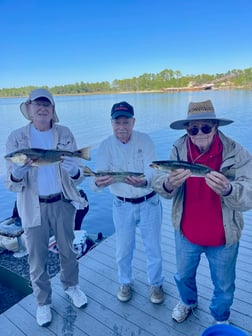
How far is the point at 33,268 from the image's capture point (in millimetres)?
2242

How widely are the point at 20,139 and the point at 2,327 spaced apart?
164 centimetres

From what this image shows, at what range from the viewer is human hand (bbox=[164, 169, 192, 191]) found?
164 cm

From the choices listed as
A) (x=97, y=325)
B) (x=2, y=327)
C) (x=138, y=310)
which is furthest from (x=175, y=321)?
(x=2, y=327)

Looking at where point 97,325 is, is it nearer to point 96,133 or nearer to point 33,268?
point 33,268

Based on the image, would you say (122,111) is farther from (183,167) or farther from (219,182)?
(219,182)

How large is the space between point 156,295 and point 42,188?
142 cm

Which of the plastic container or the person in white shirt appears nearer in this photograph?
the plastic container

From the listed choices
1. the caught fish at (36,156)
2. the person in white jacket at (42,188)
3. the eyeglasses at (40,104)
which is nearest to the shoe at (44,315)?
the person in white jacket at (42,188)

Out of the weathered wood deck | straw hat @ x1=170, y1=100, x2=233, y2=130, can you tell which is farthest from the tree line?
straw hat @ x1=170, y1=100, x2=233, y2=130

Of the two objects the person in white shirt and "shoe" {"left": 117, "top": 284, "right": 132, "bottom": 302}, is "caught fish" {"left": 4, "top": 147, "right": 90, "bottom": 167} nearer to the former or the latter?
the person in white shirt

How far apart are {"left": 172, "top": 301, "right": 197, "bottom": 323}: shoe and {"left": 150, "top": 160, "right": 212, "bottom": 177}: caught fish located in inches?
49.1

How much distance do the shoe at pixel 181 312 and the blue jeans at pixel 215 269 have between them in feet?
0.51

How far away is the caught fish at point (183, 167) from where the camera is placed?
1604 mm

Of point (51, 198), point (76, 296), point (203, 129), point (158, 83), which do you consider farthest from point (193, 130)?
point (158, 83)
